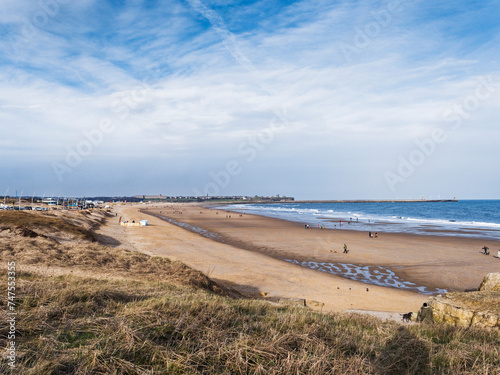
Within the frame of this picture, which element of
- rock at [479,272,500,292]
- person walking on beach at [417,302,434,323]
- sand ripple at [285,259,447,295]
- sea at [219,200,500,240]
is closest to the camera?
person walking on beach at [417,302,434,323]

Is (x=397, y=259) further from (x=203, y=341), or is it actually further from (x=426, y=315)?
(x=203, y=341)

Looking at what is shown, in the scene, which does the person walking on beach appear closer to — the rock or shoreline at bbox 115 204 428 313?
the rock

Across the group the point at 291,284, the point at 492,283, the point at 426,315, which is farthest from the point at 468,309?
the point at 291,284

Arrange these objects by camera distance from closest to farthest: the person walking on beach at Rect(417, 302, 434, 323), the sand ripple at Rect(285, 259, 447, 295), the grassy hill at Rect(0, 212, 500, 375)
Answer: the grassy hill at Rect(0, 212, 500, 375), the person walking on beach at Rect(417, 302, 434, 323), the sand ripple at Rect(285, 259, 447, 295)

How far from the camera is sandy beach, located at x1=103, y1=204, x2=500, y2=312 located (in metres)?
14.8

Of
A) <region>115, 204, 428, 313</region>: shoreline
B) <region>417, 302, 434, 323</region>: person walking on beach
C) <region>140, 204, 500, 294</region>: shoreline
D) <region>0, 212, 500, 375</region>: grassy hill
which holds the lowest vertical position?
<region>140, 204, 500, 294</region>: shoreline

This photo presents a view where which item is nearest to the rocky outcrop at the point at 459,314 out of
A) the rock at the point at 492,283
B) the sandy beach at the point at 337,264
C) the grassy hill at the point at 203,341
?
the grassy hill at the point at 203,341

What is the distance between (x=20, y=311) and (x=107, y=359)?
7.99 ft

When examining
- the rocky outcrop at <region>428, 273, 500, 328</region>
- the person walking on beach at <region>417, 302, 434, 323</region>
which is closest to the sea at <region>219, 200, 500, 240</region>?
the rocky outcrop at <region>428, 273, 500, 328</region>

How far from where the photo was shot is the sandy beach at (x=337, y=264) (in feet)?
48.4

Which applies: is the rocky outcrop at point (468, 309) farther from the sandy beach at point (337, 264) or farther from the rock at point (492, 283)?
the sandy beach at point (337, 264)

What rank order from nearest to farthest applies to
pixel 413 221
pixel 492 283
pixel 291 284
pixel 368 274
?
pixel 492 283
pixel 291 284
pixel 368 274
pixel 413 221

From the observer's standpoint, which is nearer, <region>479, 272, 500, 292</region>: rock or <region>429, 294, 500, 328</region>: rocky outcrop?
<region>429, 294, 500, 328</region>: rocky outcrop

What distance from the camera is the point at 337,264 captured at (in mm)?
23219
